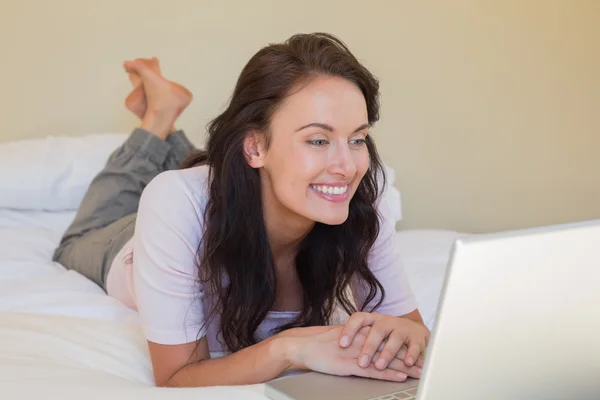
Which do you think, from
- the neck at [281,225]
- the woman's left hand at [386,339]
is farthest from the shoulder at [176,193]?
the woman's left hand at [386,339]

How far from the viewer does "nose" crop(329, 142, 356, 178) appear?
112cm

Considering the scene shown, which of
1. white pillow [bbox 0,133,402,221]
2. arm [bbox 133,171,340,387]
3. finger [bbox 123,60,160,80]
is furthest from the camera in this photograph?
finger [bbox 123,60,160,80]

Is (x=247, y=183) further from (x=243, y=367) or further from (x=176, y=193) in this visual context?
(x=243, y=367)

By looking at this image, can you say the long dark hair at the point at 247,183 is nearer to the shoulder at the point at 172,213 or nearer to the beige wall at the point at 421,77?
the shoulder at the point at 172,213

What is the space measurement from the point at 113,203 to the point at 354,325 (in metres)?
1.11

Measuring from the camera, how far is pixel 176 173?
1.22 m

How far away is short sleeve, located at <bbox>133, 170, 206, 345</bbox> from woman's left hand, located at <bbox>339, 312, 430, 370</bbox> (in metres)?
0.24

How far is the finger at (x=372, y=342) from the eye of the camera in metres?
0.99

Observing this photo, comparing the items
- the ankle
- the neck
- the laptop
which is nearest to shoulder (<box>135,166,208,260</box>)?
the neck

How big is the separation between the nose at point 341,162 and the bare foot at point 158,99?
1.05 meters

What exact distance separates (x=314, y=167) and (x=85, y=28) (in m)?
1.50

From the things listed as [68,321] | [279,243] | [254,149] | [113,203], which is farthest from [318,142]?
[113,203]

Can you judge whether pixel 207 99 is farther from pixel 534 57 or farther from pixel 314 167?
pixel 314 167

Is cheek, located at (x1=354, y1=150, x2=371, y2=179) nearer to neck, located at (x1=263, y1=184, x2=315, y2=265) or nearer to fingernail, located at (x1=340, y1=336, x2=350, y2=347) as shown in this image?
neck, located at (x1=263, y1=184, x2=315, y2=265)
